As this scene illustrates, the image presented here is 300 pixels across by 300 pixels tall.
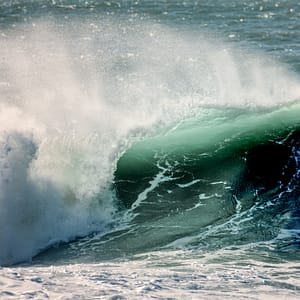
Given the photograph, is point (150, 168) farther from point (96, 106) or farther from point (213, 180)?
point (96, 106)

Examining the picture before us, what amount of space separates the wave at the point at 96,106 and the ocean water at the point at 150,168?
0.21 ft

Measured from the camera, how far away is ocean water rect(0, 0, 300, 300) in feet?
38.1

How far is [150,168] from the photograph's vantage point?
778 inches

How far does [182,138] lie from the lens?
22.5 m

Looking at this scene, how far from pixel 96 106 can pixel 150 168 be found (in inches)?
276

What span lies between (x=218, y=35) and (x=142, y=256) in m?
29.9

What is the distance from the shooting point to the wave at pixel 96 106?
51.5ft

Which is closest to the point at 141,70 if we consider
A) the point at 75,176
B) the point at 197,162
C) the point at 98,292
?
the point at 197,162

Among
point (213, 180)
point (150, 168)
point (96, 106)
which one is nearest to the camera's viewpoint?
point (213, 180)

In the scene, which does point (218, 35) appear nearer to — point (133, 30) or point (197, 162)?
point (133, 30)

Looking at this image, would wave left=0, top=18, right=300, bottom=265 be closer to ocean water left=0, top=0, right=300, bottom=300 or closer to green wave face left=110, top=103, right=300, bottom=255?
ocean water left=0, top=0, right=300, bottom=300

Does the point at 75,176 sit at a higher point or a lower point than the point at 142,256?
higher

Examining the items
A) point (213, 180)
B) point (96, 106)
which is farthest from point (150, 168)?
point (96, 106)

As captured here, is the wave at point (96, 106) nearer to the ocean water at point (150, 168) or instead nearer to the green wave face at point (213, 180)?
the ocean water at point (150, 168)
